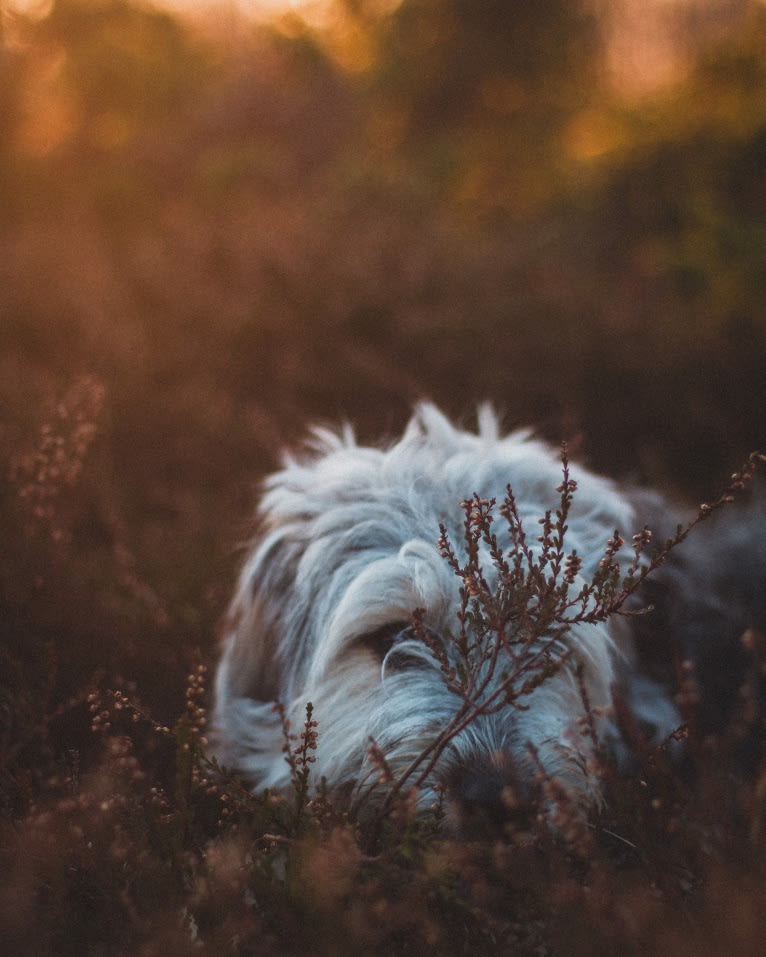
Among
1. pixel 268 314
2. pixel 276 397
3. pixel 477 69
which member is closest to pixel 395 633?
pixel 276 397

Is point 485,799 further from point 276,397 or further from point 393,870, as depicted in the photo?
point 276,397

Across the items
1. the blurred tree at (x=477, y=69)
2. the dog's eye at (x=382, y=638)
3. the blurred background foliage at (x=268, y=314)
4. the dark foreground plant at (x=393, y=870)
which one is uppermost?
the blurred tree at (x=477, y=69)

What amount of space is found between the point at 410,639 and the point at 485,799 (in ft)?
1.96

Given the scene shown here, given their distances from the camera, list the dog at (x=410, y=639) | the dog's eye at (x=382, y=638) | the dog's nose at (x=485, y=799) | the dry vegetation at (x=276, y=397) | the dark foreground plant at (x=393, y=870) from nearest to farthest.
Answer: the dark foreground plant at (x=393, y=870) → the dry vegetation at (x=276, y=397) → the dog's nose at (x=485, y=799) → the dog at (x=410, y=639) → the dog's eye at (x=382, y=638)

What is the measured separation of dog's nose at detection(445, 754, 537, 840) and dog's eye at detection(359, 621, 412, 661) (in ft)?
1.74

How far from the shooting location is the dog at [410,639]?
236 centimetres

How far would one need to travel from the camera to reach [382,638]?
8.85 ft

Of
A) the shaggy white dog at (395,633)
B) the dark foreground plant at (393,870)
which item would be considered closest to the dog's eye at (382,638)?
the shaggy white dog at (395,633)

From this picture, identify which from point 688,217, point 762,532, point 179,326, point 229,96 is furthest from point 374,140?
point 762,532

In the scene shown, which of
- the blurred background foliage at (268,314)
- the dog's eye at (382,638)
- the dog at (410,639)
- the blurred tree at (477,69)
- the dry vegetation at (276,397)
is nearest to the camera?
the dry vegetation at (276,397)

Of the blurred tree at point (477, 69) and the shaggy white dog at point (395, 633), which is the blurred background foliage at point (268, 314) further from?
the blurred tree at point (477, 69)

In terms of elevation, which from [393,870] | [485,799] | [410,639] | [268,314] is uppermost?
[268,314]

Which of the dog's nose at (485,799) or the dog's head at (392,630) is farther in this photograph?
the dog's head at (392,630)

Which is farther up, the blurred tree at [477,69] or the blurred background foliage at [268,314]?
the blurred tree at [477,69]
